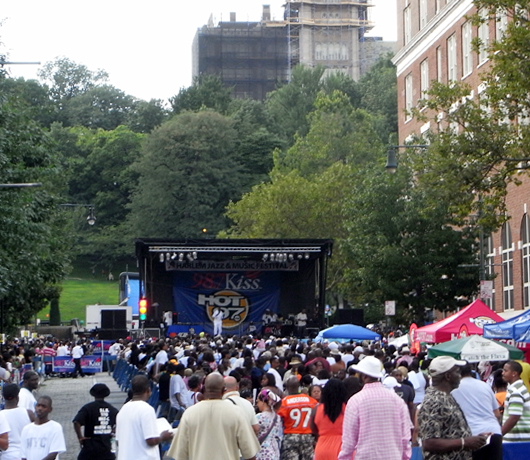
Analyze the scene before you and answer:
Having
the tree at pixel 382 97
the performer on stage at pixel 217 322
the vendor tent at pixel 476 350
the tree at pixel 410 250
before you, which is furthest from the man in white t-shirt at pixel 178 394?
the tree at pixel 382 97

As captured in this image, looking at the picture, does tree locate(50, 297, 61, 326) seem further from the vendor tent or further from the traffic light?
the vendor tent

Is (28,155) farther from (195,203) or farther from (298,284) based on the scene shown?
(195,203)

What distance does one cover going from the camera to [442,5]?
53.6 m

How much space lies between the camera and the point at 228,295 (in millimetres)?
47594

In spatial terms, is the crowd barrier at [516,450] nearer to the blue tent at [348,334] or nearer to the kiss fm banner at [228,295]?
the blue tent at [348,334]

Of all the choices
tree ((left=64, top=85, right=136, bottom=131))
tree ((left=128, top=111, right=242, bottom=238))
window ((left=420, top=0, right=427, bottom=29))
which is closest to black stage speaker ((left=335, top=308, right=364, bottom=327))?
window ((left=420, top=0, right=427, bottom=29))

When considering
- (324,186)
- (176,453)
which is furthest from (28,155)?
(324,186)

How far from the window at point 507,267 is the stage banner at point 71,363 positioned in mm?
16872

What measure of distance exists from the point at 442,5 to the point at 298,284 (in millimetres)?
→ 16443

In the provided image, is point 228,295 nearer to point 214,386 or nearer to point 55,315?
point 214,386

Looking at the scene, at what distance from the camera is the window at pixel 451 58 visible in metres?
51.7

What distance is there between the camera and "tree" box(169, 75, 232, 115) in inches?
4208

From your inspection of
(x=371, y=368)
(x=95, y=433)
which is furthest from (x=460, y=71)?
(x=371, y=368)

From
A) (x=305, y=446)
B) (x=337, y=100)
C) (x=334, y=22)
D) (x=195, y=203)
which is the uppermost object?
(x=334, y=22)
